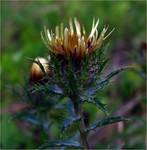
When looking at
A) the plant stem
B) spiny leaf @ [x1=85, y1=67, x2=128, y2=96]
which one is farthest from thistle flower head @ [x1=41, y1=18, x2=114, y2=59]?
the plant stem

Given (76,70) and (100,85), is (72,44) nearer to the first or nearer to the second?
(76,70)

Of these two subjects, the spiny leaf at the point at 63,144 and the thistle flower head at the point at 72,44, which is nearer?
the thistle flower head at the point at 72,44

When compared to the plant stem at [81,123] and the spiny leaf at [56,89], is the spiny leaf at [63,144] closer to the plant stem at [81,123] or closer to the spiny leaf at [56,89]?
the plant stem at [81,123]

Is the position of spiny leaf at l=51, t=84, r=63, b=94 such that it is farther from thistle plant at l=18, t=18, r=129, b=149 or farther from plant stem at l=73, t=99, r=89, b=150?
plant stem at l=73, t=99, r=89, b=150

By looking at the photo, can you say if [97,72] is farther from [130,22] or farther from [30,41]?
[130,22]

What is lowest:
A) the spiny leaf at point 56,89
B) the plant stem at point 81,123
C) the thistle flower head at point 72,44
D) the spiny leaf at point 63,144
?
the spiny leaf at point 63,144

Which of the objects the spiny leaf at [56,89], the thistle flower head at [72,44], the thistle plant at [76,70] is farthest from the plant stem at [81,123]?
the thistle flower head at [72,44]

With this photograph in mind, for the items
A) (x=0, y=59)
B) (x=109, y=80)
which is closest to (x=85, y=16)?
(x=0, y=59)

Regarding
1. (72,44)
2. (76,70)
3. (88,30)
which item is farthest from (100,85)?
(88,30)
